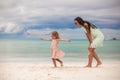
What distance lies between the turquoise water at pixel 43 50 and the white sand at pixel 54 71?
4 cm

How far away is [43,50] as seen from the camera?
8.87ft

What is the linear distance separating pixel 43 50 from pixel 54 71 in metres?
0.17

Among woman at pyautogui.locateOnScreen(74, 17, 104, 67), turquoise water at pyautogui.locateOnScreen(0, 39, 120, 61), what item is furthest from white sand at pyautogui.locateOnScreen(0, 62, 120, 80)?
woman at pyautogui.locateOnScreen(74, 17, 104, 67)

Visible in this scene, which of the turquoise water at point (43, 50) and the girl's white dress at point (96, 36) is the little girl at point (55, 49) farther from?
the girl's white dress at point (96, 36)

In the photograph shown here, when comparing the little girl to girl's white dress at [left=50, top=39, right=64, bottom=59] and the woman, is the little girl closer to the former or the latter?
girl's white dress at [left=50, top=39, right=64, bottom=59]

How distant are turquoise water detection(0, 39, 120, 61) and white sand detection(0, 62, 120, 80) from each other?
4cm

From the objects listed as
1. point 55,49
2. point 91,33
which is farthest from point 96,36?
point 55,49

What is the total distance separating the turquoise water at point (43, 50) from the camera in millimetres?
2715

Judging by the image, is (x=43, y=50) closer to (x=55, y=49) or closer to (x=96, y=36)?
(x=55, y=49)

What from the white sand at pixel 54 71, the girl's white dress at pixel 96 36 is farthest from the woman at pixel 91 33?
the white sand at pixel 54 71

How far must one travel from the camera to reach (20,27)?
9.05 feet

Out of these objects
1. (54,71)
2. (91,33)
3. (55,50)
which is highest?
(91,33)

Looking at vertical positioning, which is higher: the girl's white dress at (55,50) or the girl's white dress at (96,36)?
the girl's white dress at (96,36)

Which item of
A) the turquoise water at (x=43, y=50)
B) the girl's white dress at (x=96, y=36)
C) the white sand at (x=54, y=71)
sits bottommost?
the white sand at (x=54, y=71)
